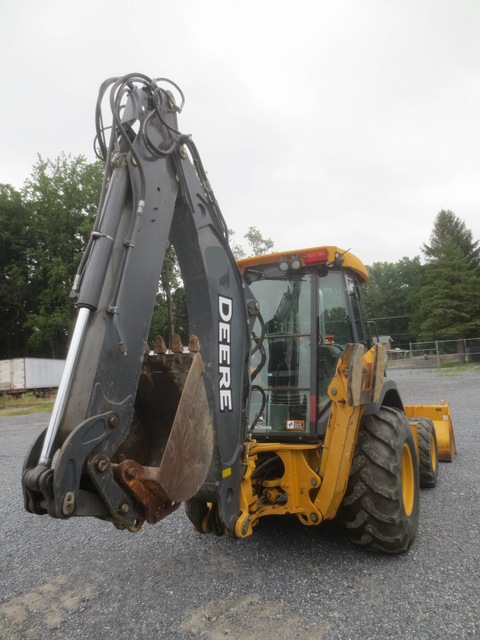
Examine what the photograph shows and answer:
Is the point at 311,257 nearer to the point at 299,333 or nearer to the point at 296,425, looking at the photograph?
the point at 299,333

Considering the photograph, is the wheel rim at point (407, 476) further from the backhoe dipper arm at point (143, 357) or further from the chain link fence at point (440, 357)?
the chain link fence at point (440, 357)

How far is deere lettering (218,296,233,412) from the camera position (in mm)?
2781

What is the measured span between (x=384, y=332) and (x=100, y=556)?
65024 mm

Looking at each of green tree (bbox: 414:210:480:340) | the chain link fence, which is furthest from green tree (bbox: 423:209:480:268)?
the chain link fence

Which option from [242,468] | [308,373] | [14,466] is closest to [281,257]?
[308,373]

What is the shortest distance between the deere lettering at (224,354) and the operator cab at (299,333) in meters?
0.63

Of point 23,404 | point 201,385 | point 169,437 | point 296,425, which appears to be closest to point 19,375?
point 23,404

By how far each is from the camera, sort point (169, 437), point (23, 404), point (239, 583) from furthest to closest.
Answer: point (23, 404), point (239, 583), point (169, 437)

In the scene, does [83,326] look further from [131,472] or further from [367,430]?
[367,430]

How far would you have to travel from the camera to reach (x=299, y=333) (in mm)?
3707

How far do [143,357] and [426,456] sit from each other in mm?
3603

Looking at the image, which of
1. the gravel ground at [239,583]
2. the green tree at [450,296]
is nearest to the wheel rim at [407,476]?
the gravel ground at [239,583]

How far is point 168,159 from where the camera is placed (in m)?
2.69

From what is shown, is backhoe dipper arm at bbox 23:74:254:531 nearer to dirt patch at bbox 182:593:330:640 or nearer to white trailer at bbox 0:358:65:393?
dirt patch at bbox 182:593:330:640
